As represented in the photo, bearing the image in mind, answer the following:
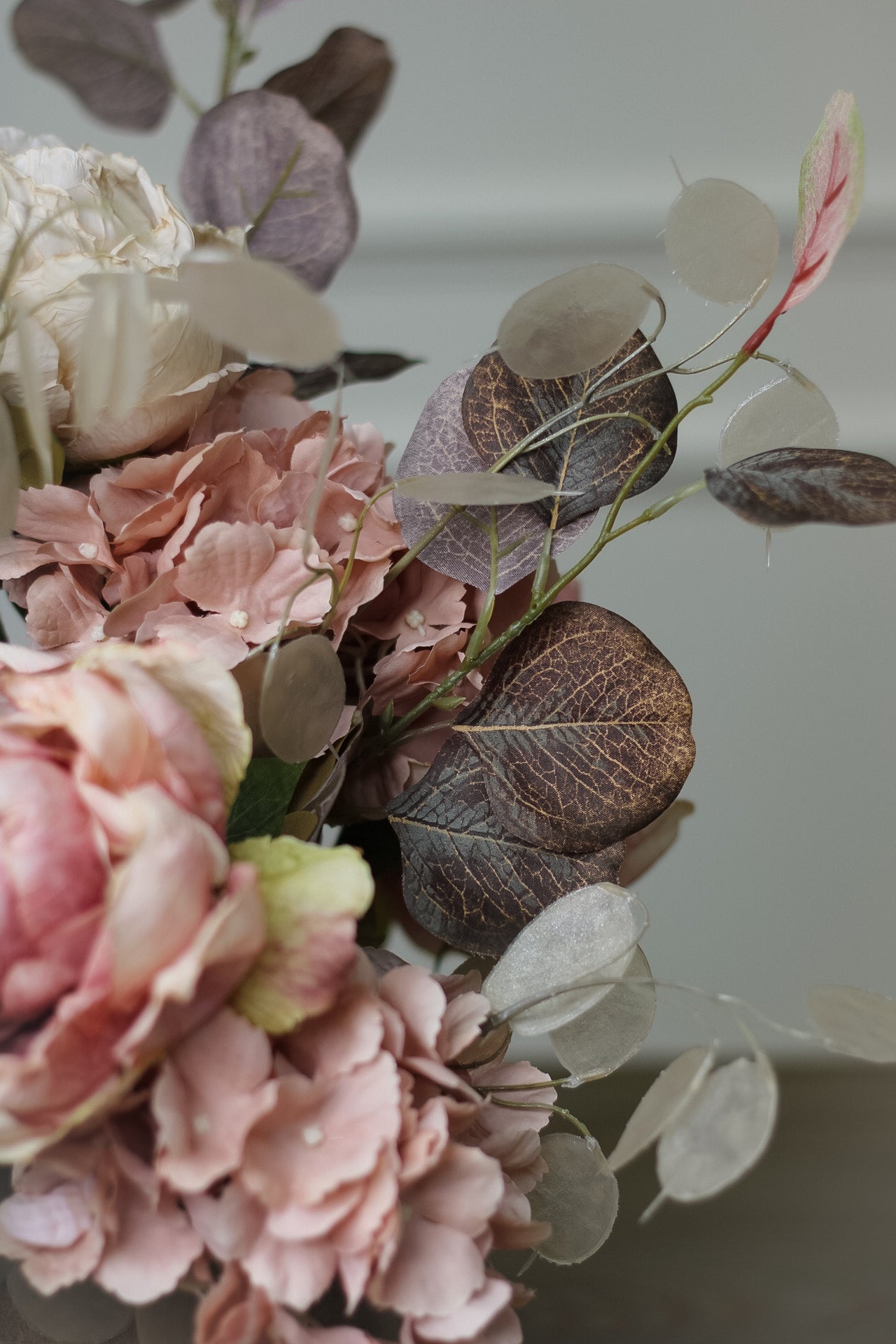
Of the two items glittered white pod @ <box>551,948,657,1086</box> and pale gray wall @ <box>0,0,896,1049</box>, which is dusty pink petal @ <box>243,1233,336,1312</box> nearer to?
glittered white pod @ <box>551,948,657,1086</box>

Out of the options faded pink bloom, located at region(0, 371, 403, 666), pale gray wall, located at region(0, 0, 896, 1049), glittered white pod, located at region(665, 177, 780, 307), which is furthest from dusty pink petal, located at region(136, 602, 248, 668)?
pale gray wall, located at region(0, 0, 896, 1049)

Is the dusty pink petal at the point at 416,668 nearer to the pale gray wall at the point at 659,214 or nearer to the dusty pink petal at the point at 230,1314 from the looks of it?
the dusty pink petal at the point at 230,1314

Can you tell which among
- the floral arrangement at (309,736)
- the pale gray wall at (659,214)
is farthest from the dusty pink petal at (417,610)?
the pale gray wall at (659,214)

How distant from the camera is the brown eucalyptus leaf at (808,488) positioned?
156 millimetres

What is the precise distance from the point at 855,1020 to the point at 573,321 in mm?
122

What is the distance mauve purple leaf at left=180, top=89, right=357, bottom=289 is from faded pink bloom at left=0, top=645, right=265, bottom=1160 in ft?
0.44

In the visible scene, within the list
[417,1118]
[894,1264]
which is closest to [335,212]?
[417,1118]

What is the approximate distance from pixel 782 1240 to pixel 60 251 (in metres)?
0.28

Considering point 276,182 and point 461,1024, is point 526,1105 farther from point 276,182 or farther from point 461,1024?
point 276,182

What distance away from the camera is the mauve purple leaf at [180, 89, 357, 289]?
0.73 ft

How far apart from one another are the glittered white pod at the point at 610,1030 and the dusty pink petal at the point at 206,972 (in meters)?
0.07

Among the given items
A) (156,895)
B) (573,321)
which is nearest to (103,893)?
(156,895)

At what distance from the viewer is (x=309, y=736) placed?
0.58 ft

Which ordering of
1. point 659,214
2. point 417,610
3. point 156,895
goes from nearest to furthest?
point 156,895, point 417,610, point 659,214
